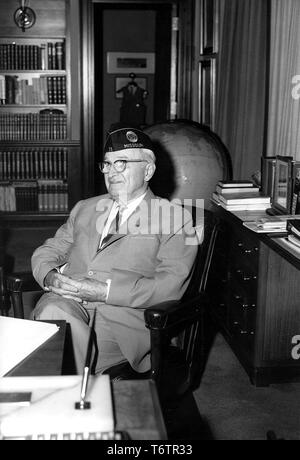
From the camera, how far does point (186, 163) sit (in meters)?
3.62

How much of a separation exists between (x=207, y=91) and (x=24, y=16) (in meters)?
2.15

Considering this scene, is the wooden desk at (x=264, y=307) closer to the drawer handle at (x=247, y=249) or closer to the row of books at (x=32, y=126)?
the drawer handle at (x=247, y=249)

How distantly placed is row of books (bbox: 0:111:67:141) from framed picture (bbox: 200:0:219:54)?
5.75ft

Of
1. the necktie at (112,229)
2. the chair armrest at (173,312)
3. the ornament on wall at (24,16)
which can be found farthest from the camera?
the ornament on wall at (24,16)

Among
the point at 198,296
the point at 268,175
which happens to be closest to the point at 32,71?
the point at 268,175

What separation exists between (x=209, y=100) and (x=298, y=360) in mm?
2868

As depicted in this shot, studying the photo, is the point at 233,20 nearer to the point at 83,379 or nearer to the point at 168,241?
the point at 168,241

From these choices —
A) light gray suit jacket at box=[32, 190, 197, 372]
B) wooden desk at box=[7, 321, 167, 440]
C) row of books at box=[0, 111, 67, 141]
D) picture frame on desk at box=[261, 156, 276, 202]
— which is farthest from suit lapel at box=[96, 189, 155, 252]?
row of books at box=[0, 111, 67, 141]

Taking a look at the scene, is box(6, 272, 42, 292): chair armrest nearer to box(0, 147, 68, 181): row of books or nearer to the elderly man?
the elderly man

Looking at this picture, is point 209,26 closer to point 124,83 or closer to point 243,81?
point 243,81

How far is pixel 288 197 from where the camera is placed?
296 cm

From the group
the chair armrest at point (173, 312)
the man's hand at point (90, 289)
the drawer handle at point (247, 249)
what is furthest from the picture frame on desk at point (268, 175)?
the man's hand at point (90, 289)

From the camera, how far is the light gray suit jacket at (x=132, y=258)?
7.18 ft

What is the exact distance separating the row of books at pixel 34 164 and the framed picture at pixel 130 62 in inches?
118
